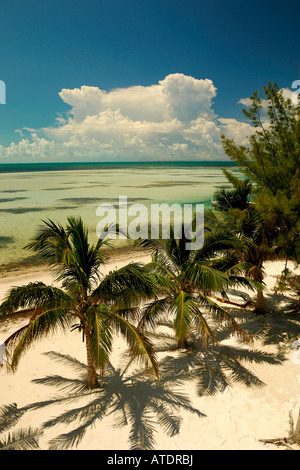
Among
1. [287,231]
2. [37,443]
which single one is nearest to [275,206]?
[287,231]

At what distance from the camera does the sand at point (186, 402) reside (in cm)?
506

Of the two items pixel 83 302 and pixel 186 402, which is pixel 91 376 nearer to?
pixel 83 302

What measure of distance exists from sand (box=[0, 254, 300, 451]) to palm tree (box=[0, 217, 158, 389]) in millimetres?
1050

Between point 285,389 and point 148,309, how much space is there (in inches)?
148

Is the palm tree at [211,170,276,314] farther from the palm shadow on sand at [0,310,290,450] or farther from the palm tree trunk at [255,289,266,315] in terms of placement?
the palm shadow on sand at [0,310,290,450]

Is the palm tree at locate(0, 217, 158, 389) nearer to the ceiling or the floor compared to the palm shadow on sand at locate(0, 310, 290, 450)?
nearer to the ceiling

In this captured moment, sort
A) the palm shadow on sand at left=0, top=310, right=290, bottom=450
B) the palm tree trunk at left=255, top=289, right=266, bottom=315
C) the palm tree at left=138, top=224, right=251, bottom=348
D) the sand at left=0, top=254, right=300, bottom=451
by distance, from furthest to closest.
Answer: the palm tree trunk at left=255, top=289, right=266, bottom=315 < the palm tree at left=138, top=224, right=251, bottom=348 < the palm shadow on sand at left=0, top=310, right=290, bottom=450 < the sand at left=0, top=254, right=300, bottom=451

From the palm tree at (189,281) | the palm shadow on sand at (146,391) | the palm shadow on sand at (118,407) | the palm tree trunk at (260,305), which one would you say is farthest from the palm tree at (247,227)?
the palm shadow on sand at (118,407)

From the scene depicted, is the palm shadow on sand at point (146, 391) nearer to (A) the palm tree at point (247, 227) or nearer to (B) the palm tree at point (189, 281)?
(B) the palm tree at point (189, 281)

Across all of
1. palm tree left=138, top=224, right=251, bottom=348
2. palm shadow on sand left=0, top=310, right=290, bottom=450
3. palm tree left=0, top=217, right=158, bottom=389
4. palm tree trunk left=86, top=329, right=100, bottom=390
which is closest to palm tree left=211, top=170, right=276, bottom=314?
palm tree left=138, top=224, right=251, bottom=348

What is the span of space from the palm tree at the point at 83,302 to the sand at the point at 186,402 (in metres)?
1.05

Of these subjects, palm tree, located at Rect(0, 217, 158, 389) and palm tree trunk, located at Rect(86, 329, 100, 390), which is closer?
palm tree, located at Rect(0, 217, 158, 389)

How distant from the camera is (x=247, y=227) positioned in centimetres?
888

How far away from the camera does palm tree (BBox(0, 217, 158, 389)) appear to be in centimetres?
482
